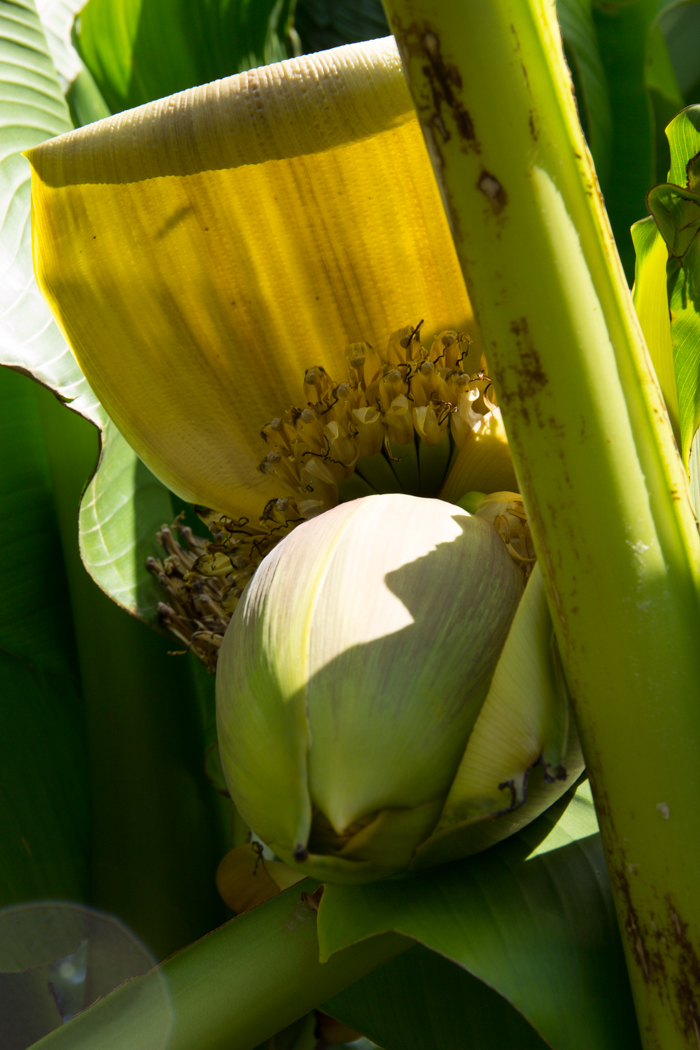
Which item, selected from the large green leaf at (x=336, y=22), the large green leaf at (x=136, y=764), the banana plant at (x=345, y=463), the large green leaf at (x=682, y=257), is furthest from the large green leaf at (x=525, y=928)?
the large green leaf at (x=336, y=22)

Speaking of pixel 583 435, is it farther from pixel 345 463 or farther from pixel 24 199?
pixel 24 199

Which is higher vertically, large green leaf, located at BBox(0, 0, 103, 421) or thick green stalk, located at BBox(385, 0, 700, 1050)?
large green leaf, located at BBox(0, 0, 103, 421)

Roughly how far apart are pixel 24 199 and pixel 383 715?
1.25 feet

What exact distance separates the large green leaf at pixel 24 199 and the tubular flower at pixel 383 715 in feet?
0.70

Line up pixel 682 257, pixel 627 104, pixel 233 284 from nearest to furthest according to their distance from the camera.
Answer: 1. pixel 682 257
2. pixel 233 284
3. pixel 627 104

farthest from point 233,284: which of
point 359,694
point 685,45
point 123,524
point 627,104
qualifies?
point 685,45

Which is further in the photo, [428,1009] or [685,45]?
[685,45]

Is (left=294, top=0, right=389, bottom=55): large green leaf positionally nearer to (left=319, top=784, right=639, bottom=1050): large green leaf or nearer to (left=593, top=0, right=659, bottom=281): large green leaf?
(left=593, top=0, right=659, bottom=281): large green leaf

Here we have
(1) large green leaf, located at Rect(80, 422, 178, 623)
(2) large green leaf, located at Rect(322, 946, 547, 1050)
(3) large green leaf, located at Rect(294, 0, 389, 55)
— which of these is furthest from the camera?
(3) large green leaf, located at Rect(294, 0, 389, 55)

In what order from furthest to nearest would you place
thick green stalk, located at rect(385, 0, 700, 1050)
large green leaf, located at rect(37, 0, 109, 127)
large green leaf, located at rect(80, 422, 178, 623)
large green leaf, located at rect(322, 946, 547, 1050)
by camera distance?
large green leaf, located at rect(37, 0, 109, 127), large green leaf, located at rect(80, 422, 178, 623), large green leaf, located at rect(322, 946, 547, 1050), thick green stalk, located at rect(385, 0, 700, 1050)

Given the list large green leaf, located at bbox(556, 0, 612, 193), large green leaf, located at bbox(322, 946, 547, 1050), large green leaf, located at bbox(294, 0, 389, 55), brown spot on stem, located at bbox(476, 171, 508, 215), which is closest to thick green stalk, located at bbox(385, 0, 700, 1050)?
brown spot on stem, located at bbox(476, 171, 508, 215)

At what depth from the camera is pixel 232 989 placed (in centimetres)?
23

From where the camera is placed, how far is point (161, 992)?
23 centimetres

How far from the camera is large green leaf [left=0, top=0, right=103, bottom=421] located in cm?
41
